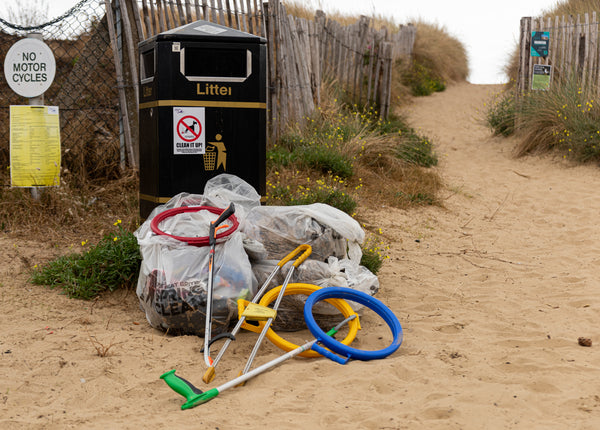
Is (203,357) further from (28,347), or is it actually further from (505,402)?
(505,402)

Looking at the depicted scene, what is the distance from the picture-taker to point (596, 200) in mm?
7379

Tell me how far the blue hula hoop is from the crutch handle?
0.28m

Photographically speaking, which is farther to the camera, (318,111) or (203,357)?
(318,111)

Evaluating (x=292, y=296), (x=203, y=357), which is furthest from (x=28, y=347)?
(x=292, y=296)

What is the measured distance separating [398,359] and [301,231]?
1.13m

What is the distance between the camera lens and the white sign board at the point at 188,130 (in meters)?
4.21

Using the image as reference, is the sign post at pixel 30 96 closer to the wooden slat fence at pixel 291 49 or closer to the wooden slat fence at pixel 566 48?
the wooden slat fence at pixel 291 49

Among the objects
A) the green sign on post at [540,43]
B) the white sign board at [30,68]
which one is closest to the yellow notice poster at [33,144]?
the white sign board at [30,68]

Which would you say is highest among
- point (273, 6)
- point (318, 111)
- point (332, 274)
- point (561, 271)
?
point (273, 6)

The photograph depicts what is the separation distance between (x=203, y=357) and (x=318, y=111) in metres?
5.65

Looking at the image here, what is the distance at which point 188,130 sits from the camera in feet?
13.9

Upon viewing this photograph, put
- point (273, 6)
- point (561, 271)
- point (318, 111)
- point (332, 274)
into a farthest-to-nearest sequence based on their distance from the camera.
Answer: point (318, 111) < point (273, 6) < point (561, 271) < point (332, 274)

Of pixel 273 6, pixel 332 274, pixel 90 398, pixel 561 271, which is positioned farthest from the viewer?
pixel 273 6

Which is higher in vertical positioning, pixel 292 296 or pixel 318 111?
pixel 318 111
